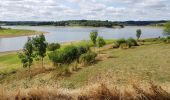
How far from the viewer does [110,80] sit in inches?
293

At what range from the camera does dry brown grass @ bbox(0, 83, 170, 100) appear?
671 cm

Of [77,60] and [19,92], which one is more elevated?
[19,92]

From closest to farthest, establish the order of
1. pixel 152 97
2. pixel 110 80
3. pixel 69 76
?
pixel 152 97, pixel 110 80, pixel 69 76

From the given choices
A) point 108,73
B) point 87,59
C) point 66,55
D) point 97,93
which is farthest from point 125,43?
point 97,93

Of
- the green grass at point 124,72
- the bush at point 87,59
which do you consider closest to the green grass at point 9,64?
the bush at point 87,59

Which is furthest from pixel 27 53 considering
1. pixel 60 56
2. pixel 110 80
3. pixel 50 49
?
pixel 110 80

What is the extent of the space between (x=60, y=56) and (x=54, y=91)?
56.1 m

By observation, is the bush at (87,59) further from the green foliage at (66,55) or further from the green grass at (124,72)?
the green foliage at (66,55)

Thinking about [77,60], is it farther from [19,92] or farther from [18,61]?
[19,92]

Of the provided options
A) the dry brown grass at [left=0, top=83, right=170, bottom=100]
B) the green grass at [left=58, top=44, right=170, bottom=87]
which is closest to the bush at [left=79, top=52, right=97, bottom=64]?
the green grass at [left=58, top=44, right=170, bottom=87]

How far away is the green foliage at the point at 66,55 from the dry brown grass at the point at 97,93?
2159 inches

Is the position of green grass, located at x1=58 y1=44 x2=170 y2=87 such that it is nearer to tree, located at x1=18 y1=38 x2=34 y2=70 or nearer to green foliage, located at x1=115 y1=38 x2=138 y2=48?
tree, located at x1=18 y1=38 x2=34 y2=70

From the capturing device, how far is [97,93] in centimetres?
678

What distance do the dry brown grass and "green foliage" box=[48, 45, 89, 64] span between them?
54848mm
